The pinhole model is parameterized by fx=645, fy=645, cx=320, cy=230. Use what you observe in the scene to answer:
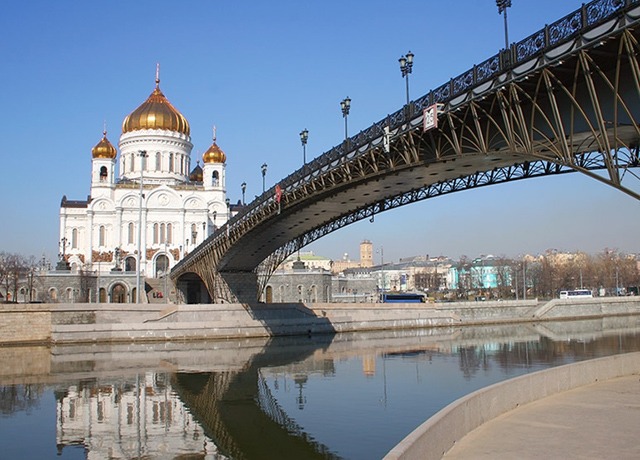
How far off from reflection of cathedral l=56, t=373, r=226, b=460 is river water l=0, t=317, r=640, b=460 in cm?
5

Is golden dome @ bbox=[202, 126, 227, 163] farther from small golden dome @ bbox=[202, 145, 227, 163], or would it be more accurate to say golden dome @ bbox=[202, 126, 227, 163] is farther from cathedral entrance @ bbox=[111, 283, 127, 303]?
cathedral entrance @ bbox=[111, 283, 127, 303]

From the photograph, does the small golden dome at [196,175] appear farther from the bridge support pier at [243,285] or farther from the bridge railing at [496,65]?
the bridge railing at [496,65]

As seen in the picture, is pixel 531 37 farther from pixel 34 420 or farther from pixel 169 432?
pixel 34 420

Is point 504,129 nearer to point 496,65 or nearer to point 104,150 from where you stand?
point 496,65

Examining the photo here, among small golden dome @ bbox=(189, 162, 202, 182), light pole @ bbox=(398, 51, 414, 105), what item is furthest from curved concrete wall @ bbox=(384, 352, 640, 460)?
small golden dome @ bbox=(189, 162, 202, 182)

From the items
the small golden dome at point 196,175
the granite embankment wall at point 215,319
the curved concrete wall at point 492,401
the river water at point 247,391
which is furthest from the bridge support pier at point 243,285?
the small golden dome at point 196,175

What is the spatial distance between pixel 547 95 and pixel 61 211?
245ft

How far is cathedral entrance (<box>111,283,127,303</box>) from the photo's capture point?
69438 mm

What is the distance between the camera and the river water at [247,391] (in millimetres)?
16781

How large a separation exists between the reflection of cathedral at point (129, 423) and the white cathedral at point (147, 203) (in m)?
50.6

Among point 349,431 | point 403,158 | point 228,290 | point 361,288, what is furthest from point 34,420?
point 361,288

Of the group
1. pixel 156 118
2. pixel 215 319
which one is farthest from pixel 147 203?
pixel 215 319

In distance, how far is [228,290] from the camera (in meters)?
47.7

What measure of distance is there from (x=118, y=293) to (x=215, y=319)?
96.7 feet
